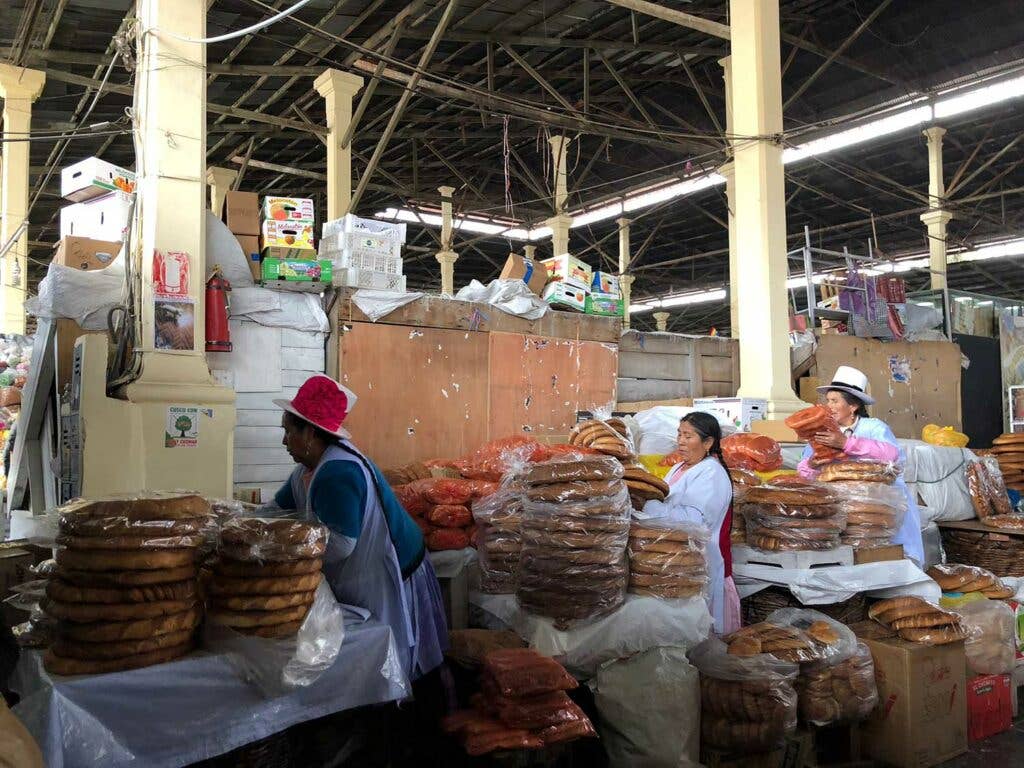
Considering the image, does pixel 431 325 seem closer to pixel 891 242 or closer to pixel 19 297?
pixel 19 297

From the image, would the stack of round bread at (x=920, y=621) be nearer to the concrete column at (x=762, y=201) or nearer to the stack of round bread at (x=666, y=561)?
the stack of round bread at (x=666, y=561)

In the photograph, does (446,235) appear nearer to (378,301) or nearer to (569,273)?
(569,273)

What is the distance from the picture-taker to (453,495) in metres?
4.37

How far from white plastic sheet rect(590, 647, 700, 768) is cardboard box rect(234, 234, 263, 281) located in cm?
419

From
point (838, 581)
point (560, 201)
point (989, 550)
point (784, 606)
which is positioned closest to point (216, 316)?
point (784, 606)

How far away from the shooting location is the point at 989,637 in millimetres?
4480

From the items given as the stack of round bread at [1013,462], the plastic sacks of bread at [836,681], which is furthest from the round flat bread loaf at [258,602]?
the stack of round bread at [1013,462]

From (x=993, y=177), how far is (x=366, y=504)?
52.7 ft

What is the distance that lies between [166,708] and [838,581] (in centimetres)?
337

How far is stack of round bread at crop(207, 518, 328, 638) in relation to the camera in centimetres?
227

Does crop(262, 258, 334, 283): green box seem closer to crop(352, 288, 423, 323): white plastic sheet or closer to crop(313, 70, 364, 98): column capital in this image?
crop(352, 288, 423, 323): white plastic sheet

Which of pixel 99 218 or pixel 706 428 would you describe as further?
pixel 99 218

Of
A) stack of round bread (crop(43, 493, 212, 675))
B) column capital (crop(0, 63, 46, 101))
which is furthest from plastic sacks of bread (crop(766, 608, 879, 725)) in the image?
column capital (crop(0, 63, 46, 101))

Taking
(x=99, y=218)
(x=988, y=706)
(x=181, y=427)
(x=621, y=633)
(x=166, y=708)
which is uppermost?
(x=99, y=218)
